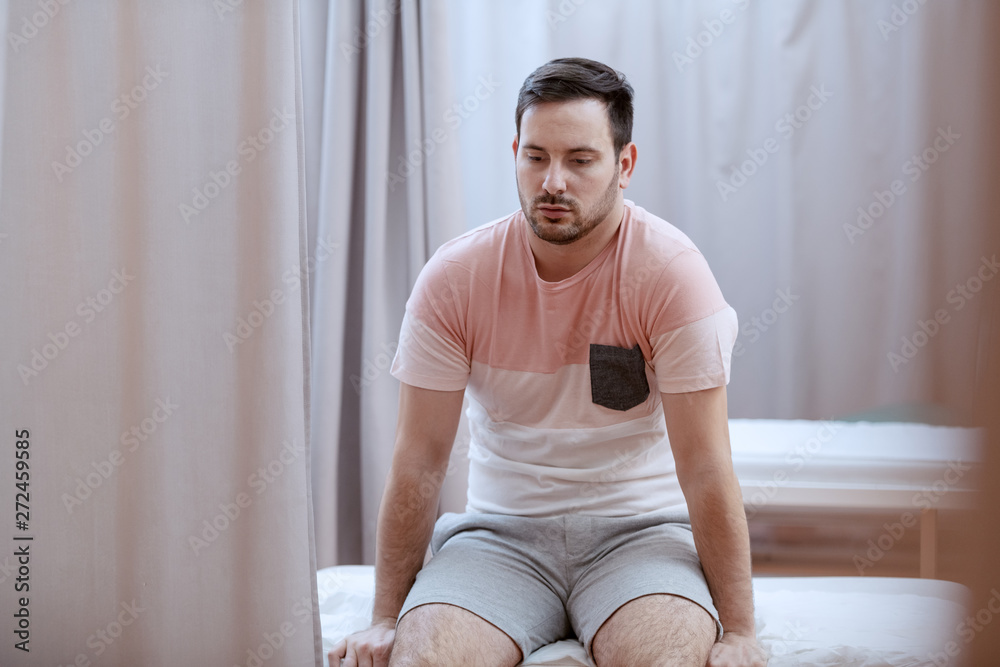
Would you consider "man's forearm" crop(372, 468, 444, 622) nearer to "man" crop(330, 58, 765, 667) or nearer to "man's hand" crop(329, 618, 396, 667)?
"man" crop(330, 58, 765, 667)

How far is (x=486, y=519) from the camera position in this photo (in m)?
1.36

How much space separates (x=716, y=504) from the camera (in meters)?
1.19

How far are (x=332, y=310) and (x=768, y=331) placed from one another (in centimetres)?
110

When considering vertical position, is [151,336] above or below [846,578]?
above

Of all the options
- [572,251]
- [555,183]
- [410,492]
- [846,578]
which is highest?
[555,183]

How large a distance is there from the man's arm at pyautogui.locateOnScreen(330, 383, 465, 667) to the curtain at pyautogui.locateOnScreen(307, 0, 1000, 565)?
22.4 inches

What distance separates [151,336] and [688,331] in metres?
0.78

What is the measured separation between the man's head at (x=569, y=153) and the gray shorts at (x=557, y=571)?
49 cm

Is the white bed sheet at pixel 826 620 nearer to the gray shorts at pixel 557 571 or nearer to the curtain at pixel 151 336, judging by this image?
the gray shorts at pixel 557 571

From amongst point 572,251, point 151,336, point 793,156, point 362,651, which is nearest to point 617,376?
point 572,251

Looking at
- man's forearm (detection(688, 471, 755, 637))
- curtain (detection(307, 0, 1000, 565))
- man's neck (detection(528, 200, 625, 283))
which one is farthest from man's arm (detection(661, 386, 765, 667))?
curtain (detection(307, 0, 1000, 565))

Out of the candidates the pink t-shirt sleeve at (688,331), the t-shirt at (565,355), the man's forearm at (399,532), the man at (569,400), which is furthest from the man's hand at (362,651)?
the pink t-shirt sleeve at (688,331)

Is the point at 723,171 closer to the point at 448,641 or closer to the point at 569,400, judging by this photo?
the point at 569,400

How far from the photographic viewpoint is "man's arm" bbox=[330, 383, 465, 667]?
129 cm
